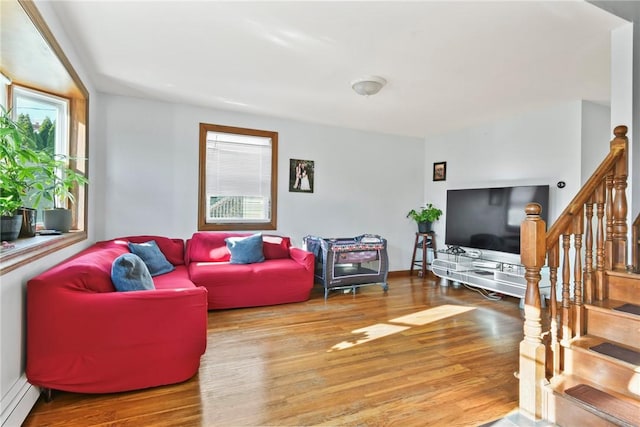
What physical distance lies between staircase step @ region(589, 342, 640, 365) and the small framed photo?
3983 mm

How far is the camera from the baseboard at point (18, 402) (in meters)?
1.59

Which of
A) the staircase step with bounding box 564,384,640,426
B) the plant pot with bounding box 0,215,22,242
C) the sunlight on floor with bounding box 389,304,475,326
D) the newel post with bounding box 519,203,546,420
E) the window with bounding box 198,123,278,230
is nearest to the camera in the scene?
the staircase step with bounding box 564,384,640,426

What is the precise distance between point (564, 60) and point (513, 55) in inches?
19.5

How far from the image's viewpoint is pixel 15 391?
169 cm

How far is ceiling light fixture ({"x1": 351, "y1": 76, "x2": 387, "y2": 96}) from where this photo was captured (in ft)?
10.6

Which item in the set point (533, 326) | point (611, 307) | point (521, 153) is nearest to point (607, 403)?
point (533, 326)

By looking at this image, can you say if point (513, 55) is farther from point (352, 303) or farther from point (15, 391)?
point (15, 391)

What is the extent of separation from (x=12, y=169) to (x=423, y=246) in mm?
5103

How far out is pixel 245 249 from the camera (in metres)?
4.05

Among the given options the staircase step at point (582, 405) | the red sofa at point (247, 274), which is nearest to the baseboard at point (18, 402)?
the red sofa at point (247, 274)

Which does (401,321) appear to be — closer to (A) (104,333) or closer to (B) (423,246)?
(B) (423,246)

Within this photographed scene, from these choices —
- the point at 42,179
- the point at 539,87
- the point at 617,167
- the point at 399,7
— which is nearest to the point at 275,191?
the point at 42,179

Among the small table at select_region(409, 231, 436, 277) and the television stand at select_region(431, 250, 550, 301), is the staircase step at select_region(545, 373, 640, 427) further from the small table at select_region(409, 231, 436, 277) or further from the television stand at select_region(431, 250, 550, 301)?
the small table at select_region(409, 231, 436, 277)

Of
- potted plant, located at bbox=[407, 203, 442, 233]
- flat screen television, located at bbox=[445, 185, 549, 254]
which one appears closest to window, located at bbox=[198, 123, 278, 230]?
potted plant, located at bbox=[407, 203, 442, 233]
